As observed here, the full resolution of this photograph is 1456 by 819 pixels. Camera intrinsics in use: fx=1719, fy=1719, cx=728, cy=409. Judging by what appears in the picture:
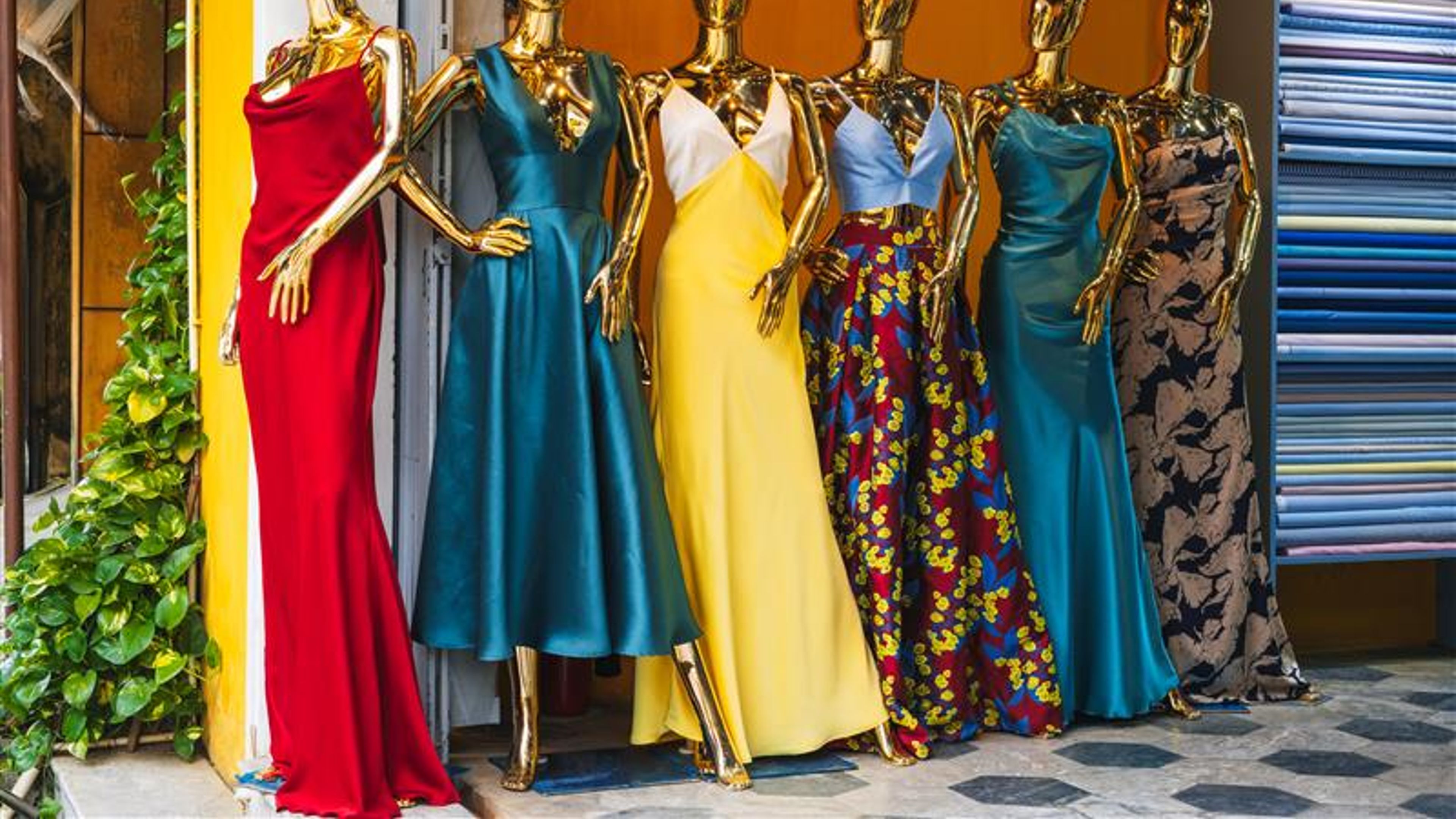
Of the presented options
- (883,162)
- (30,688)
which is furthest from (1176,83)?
(30,688)

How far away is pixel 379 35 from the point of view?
345 centimetres

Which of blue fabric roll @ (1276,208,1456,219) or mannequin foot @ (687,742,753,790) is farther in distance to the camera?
blue fabric roll @ (1276,208,1456,219)

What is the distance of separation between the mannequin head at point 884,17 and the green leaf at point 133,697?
89.6 inches

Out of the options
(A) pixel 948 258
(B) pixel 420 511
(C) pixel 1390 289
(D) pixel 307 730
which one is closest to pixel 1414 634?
(C) pixel 1390 289

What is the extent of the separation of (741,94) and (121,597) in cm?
182

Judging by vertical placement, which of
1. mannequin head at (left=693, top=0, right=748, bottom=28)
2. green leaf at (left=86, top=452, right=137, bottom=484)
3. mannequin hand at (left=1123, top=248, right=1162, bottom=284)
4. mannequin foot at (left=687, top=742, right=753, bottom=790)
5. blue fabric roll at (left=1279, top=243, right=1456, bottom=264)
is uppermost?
mannequin head at (left=693, top=0, right=748, bottom=28)

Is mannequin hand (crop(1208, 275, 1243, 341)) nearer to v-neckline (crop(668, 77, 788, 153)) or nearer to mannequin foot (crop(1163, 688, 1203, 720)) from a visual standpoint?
mannequin foot (crop(1163, 688, 1203, 720))

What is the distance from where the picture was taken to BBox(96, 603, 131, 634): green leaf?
3.84 metres

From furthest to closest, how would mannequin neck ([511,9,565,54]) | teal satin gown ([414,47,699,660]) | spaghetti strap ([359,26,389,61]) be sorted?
1. mannequin neck ([511,9,565,54])
2. teal satin gown ([414,47,699,660])
3. spaghetti strap ([359,26,389,61])

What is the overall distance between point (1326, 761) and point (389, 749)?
2147 mm

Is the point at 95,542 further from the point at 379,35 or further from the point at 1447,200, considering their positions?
the point at 1447,200

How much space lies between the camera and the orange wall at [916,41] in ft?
15.8

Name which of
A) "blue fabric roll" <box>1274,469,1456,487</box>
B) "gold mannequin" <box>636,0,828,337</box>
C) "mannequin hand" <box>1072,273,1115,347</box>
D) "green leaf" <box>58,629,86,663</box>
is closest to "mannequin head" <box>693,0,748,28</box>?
"gold mannequin" <box>636,0,828,337</box>

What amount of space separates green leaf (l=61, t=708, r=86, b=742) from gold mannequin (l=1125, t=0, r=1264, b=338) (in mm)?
2852
